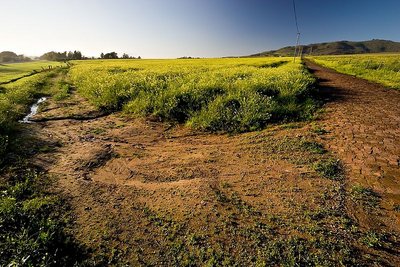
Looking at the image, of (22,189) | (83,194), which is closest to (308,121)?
(83,194)

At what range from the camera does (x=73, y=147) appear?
25.0 feet

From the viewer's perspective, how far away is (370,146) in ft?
22.6

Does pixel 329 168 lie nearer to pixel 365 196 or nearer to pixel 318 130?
pixel 365 196

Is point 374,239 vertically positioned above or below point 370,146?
below

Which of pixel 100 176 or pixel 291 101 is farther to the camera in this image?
pixel 291 101

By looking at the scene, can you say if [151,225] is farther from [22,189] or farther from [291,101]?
[291,101]

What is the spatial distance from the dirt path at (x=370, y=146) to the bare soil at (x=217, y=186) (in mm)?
27

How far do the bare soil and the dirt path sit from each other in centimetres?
3

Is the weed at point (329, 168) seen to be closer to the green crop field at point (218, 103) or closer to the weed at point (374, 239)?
the weed at point (374, 239)

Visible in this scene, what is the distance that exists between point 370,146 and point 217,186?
447cm

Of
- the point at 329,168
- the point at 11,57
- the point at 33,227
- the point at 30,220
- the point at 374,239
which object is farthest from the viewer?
the point at 11,57

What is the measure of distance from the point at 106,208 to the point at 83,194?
0.76m

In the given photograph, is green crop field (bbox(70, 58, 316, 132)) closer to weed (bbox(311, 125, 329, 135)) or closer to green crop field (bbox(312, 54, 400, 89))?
weed (bbox(311, 125, 329, 135))

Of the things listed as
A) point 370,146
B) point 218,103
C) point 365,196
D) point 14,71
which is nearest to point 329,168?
point 365,196
